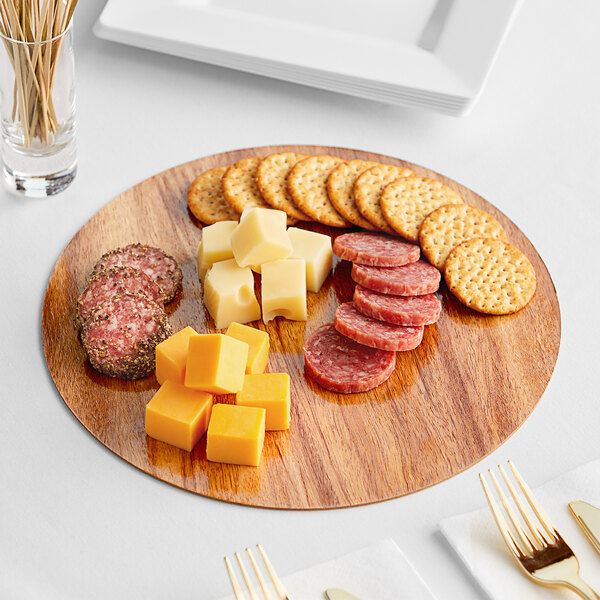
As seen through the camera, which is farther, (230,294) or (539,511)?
(230,294)

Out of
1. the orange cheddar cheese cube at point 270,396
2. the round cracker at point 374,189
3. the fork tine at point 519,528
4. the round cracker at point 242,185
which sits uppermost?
the round cracker at point 374,189

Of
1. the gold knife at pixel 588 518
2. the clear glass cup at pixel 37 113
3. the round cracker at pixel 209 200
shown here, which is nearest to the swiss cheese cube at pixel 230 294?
the round cracker at pixel 209 200

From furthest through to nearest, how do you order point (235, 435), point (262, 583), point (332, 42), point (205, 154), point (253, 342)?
point (332, 42) < point (205, 154) < point (253, 342) < point (235, 435) < point (262, 583)

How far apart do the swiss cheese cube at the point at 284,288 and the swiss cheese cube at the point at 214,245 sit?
11cm

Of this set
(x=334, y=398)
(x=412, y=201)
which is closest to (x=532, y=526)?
(x=334, y=398)

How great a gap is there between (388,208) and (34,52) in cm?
86

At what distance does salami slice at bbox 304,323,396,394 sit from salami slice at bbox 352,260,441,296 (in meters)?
0.14

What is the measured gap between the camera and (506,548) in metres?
1.41

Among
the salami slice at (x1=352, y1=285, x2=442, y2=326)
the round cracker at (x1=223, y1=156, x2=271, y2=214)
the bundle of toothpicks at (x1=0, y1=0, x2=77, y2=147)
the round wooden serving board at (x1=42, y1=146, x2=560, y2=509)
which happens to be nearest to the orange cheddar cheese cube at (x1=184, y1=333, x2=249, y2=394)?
the round wooden serving board at (x1=42, y1=146, x2=560, y2=509)

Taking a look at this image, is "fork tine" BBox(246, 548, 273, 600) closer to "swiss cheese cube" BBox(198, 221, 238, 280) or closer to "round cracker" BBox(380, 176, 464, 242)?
"swiss cheese cube" BBox(198, 221, 238, 280)

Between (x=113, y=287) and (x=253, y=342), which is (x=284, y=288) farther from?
(x=113, y=287)

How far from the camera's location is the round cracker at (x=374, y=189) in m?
1.97

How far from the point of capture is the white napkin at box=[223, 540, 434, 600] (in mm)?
1341

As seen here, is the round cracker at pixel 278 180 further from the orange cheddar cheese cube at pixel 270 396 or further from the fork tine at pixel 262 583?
the fork tine at pixel 262 583
